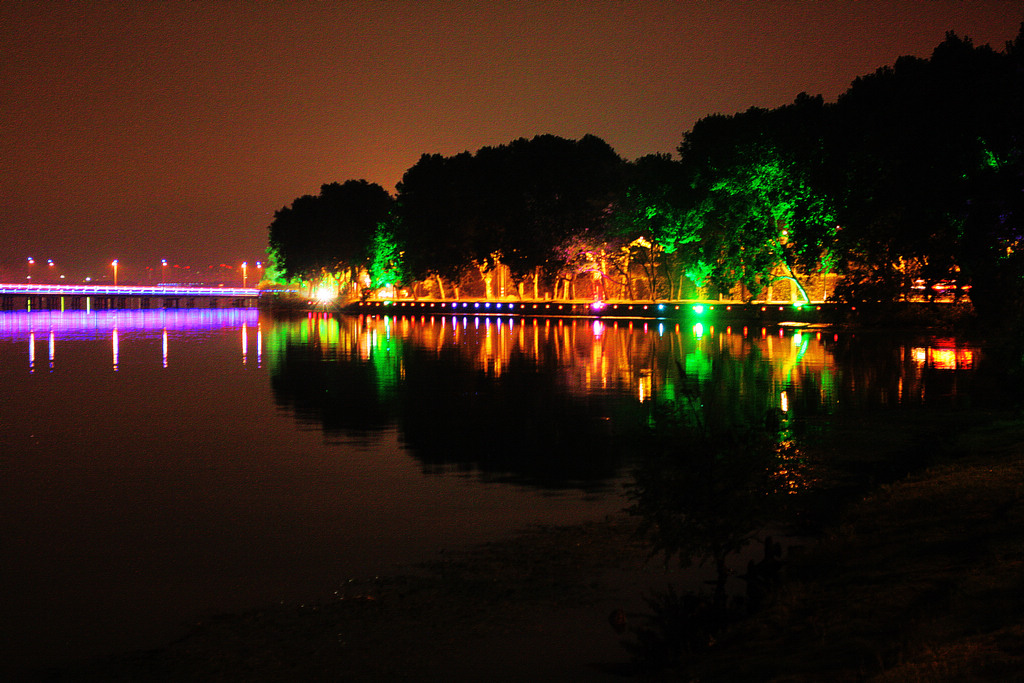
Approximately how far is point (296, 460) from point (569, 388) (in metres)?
11.1

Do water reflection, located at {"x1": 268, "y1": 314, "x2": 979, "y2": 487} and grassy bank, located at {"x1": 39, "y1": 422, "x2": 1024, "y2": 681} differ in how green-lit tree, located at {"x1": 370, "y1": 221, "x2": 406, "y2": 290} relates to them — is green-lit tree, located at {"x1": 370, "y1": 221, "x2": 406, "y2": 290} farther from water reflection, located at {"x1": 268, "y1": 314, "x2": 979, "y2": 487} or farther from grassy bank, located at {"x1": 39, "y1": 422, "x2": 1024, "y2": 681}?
grassy bank, located at {"x1": 39, "y1": 422, "x2": 1024, "y2": 681}

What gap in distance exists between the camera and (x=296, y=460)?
14828 mm

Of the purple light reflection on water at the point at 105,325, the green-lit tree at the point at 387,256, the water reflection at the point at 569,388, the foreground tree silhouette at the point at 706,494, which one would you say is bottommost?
the purple light reflection on water at the point at 105,325

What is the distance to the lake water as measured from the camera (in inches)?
342

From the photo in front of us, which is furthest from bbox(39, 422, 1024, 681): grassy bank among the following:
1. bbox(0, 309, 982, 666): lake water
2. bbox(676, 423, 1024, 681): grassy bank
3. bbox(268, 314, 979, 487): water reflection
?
bbox(268, 314, 979, 487): water reflection

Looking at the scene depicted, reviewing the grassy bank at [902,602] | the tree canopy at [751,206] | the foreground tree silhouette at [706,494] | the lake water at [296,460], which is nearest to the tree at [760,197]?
the tree canopy at [751,206]

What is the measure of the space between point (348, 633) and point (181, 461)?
8.31m

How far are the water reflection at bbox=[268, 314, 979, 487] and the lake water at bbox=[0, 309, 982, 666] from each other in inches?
4.1

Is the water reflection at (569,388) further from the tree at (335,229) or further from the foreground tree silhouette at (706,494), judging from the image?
the tree at (335,229)

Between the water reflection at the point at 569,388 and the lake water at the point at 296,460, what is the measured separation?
0.10 metres

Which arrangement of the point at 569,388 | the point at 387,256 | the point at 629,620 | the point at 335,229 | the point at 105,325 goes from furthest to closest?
the point at 335,229 → the point at 387,256 → the point at 105,325 → the point at 569,388 → the point at 629,620

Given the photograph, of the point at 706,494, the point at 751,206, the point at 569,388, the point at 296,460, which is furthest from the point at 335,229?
the point at 706,494

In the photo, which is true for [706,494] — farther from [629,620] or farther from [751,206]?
[751,206]

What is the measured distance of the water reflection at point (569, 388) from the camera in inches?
617
